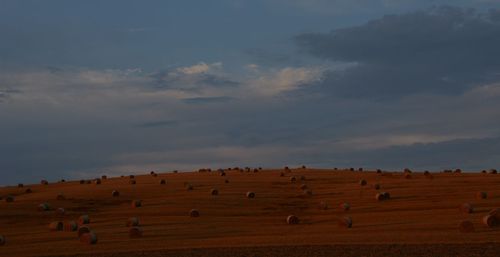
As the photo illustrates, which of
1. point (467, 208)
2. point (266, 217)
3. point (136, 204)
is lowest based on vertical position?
point (266, 217)

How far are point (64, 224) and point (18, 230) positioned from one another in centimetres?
311

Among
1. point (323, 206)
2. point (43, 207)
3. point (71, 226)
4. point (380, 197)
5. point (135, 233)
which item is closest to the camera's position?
point (135, 233)

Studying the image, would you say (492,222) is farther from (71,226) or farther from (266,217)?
(71,226)

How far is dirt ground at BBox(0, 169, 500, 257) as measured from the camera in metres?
23.4

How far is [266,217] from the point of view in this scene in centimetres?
3447

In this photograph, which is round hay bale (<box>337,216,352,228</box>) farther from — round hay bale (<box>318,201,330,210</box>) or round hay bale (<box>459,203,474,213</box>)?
round hay bale (<box>318,201,330,210</box>)

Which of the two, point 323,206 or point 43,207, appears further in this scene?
point 43,207

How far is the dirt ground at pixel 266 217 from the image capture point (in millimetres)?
23406

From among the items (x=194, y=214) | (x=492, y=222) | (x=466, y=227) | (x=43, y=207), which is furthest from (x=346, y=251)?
(x=43, y=207)

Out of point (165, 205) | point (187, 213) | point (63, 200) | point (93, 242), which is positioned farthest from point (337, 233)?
point (63, 200)

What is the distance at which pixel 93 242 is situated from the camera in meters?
25.5

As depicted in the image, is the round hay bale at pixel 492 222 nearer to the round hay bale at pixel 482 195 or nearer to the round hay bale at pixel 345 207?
the round hay bale at pixel 345 207

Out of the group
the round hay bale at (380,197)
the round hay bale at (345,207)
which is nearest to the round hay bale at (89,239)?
the round hay bale at (345,207)

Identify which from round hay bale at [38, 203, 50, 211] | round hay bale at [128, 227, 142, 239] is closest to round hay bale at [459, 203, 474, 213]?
round hay bale at [128, 227, 142, 239]
